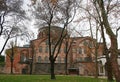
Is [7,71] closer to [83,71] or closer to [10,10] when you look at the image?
[83,71]

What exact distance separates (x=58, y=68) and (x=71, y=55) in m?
7.69

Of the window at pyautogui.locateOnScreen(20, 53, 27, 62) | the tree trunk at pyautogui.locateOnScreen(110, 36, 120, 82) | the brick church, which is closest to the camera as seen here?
the tree trunk at pyautogui.locateOnScreen(110, 36, 120, 82)

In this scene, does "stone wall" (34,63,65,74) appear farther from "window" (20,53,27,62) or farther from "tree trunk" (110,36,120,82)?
"tree trunk" (110,36,120,82)

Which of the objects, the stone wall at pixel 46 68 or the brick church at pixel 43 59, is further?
the stone wall at pixel 46 68

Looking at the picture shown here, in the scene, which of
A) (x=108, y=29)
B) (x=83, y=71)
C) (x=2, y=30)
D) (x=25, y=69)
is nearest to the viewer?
(x=108, y=29)

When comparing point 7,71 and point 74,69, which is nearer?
point 74,69

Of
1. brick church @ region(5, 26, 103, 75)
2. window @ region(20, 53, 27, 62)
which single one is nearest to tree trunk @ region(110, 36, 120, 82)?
brick church @ region(5, 26, 103, 75)

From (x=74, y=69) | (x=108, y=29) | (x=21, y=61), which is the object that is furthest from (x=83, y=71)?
(x=108, y=29)

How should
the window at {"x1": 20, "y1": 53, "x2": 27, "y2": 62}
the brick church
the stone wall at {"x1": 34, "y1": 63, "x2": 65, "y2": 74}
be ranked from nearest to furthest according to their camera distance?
the brick church, the stone wall at {"x1": 34, "y1": 63, "x2": 65, "y2": 74}, the window at {"x1": 20, "y1": 53, "x2": 27, "y2": 62}

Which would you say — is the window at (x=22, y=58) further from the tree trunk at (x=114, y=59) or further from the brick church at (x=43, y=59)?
the tree trunk at (x=114, y=59)

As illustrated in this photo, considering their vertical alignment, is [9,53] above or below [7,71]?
above

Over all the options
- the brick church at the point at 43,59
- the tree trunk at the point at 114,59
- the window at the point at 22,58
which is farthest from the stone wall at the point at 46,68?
the tree trunk at the point at 114,59

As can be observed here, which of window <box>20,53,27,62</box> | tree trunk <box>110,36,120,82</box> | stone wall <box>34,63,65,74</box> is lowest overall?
stone wall <box>34,63,65,74</box>

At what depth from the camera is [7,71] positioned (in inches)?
3241
